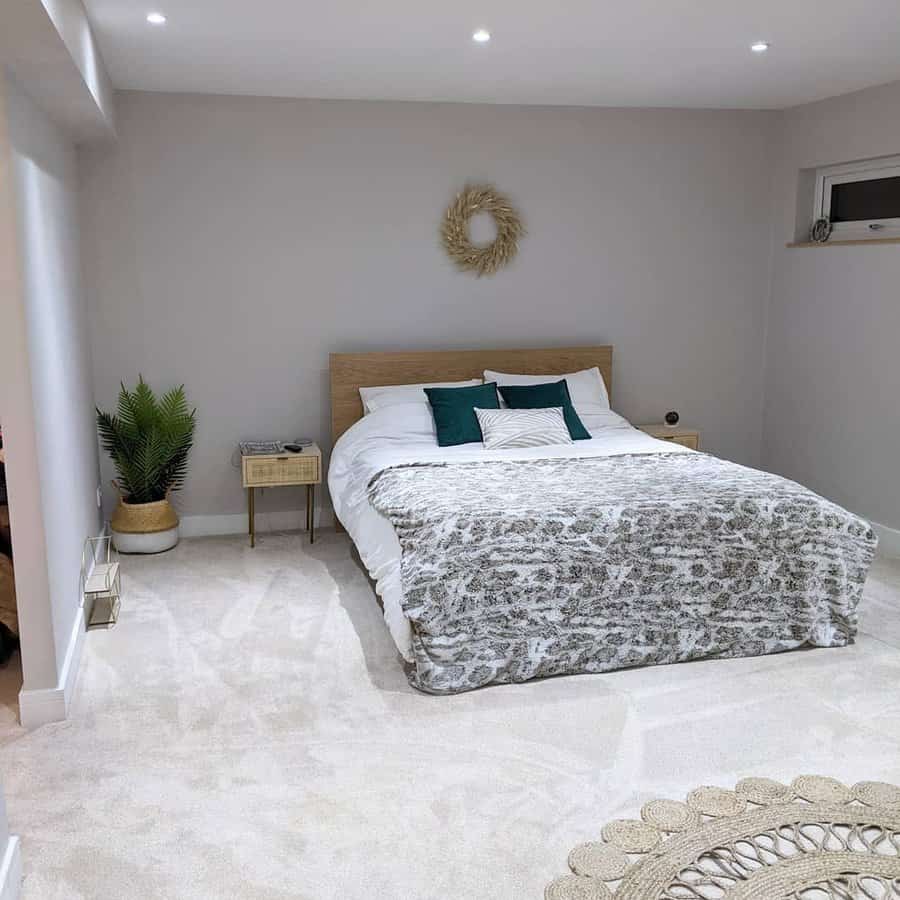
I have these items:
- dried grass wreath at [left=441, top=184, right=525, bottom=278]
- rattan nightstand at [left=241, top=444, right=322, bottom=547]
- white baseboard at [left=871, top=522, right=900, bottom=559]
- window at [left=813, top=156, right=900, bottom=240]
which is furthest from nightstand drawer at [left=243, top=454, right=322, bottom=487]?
window at [left=813, top=156, right=900, bottom=240]

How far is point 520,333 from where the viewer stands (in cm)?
546

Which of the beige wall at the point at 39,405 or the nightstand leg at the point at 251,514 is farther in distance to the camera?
the nightstand leg at the point at 251,514

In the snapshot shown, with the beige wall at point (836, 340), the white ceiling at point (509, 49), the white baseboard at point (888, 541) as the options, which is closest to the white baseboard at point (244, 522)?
the white ceiling at point (509, 49)

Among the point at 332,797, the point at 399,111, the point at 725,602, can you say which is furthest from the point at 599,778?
the point at 399,111

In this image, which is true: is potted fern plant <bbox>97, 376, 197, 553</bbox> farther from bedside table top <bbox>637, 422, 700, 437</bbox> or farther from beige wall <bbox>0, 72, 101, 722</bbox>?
bedside table top <bbox>637, 422, 700, 437</bbox>

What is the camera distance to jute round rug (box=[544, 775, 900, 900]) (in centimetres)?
223

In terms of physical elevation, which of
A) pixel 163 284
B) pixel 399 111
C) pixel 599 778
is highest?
pixel 399 111

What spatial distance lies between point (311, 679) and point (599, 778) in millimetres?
1161

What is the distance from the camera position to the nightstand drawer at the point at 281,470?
4.82 metres

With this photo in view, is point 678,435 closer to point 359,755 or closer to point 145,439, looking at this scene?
point 145,439

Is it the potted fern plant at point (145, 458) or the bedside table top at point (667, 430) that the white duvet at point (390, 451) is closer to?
the bedside table top at point (667, 430)

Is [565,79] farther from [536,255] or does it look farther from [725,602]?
[725,602]

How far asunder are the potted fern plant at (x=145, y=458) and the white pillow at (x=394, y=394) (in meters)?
0.95

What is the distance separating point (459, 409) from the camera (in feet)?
15.6
